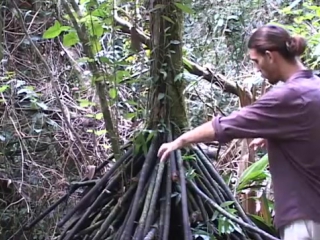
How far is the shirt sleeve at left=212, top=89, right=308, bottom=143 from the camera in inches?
73.1

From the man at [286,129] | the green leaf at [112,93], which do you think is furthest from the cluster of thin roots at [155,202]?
the man at [286,129]

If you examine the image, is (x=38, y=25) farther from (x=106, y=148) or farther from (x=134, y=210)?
(x=134, y=210)

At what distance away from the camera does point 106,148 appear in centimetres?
335

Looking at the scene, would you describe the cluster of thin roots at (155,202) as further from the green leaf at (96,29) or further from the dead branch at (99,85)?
the green leaf at (96,29)

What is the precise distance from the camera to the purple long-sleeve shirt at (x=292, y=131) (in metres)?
1.86

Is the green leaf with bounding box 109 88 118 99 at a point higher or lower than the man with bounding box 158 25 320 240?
higher

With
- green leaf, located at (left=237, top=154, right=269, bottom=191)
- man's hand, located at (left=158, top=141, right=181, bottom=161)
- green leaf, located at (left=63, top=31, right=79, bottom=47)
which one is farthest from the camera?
green leaf, located at (left=237, top=154, right=269, bottom=191)

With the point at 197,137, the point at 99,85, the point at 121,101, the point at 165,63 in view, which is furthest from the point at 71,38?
the point at 197,137

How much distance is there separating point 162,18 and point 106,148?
1.06 meters

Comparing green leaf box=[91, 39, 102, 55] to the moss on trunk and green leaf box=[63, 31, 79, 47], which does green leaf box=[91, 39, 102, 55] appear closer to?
green leaf box=[63, 31, 79, 47]

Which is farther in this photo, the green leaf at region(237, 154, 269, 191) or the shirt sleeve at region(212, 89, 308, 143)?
the green leaf at region(237, 154, 269, 191)

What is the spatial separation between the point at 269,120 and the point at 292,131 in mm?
85

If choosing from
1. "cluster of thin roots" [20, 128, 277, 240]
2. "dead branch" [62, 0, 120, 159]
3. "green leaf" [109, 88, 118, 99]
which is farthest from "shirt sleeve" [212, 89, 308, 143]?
"dead branch" [62, 0, 120, 159]

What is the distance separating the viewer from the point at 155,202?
7.97 feet
